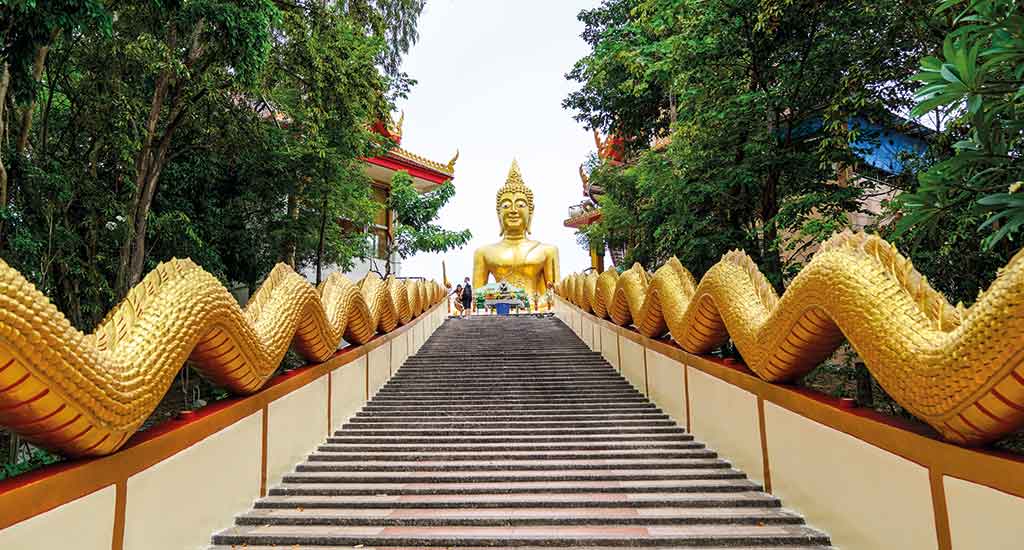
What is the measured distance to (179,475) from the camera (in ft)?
8.23

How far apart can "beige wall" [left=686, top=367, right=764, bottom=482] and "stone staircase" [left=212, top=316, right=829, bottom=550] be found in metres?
0.11

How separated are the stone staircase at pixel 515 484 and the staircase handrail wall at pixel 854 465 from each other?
20 cm

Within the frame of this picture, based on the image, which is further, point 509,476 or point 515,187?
point 515,187

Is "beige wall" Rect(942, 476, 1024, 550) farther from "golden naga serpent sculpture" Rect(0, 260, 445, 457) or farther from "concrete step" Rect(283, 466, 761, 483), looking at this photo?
"golden naga serpent sculpture" Rect(0, 260, 445, 457)

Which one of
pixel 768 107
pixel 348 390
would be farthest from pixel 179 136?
pixel 768 107

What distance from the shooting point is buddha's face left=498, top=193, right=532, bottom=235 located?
16.5 meters

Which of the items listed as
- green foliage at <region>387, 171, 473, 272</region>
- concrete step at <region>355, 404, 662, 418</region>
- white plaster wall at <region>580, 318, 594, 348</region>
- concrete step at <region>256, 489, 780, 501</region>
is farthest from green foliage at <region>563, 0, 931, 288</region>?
green foliage at <region>387, 171, 473, 272</region>

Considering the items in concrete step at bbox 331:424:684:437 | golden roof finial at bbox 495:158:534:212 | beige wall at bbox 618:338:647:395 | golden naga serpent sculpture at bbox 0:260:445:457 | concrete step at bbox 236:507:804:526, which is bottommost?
concrete step at bbox 236:507:804:526

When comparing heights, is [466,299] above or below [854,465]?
above

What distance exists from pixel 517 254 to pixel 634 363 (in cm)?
1041

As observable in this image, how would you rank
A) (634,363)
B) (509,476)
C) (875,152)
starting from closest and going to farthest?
(509,476)
(634,363)
(875,152)

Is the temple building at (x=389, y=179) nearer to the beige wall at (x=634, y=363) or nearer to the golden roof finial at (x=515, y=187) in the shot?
the golden roof finial at (x=515, y=187)

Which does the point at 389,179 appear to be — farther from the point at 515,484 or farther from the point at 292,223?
the point at 515,484

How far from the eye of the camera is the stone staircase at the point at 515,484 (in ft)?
9.20
